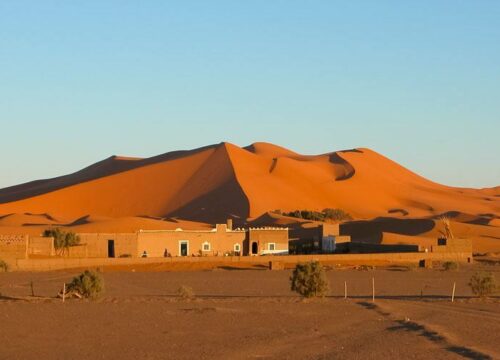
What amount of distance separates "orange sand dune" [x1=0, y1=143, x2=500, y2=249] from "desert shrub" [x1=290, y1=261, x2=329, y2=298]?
57.1m

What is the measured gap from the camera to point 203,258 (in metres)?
47.3

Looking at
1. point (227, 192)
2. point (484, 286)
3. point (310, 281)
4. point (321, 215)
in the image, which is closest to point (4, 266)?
point (310, 281)

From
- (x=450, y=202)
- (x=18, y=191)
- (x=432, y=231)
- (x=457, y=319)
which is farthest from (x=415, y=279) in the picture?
(x=18, y=191)

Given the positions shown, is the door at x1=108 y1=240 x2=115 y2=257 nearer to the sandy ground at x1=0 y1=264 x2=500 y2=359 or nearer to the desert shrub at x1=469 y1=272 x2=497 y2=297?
the sandy ground at x1=0 y1=264 x2=500 y2=359

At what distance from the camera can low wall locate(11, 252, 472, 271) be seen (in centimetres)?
4397

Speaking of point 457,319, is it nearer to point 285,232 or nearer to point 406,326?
point 406,326

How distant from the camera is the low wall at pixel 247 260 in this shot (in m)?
44.0

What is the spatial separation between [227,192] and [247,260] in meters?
53.0

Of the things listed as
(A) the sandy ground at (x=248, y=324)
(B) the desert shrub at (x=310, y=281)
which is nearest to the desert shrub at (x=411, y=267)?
(A) the sandy ground at (x=248, y=324)

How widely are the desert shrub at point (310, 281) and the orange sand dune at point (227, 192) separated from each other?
57092mm

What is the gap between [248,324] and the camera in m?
22.4

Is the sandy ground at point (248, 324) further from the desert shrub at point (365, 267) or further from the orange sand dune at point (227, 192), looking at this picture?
the orange sand dune at point (227, 192)

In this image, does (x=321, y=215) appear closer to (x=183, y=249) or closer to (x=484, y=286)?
(x=183, y=249)

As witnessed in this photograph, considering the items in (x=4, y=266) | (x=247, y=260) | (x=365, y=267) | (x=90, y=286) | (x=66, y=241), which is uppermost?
(x=66, y=241)
